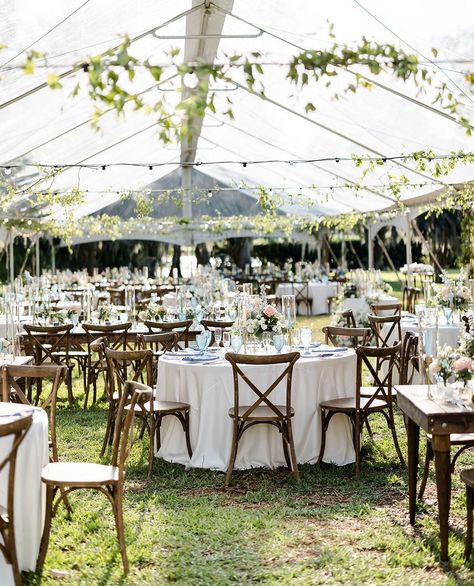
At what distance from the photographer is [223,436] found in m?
6.35

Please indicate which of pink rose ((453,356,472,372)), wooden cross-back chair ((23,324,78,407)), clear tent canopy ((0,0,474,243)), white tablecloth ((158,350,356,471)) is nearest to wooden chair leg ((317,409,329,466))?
white tablecloth ((158,350,356,471))

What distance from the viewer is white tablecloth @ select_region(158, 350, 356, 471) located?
634 cm

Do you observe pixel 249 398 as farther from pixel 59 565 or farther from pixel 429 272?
pixel 429 272

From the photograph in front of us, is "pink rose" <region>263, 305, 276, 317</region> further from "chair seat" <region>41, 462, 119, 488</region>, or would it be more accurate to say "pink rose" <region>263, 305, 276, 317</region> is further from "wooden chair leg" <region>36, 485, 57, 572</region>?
"wooden chair leg" <region>36, 485, 57, 572</region>

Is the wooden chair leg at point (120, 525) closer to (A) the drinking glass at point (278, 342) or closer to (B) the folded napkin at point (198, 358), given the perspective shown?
(B) the folded napkin at point (198, 358)

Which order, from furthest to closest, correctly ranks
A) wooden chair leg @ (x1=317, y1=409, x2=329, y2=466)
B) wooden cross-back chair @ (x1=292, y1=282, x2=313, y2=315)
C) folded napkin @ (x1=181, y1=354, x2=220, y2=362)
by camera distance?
1. wooden cross-back chair @ (x1=292, y1=282, x2=313, y2=315)
2. folded napkin @ (x1=181, y1=354, x2=220, y2=362)
3. wooden chair leg @ (x1=317, y1=409, x2=329, y2=466)

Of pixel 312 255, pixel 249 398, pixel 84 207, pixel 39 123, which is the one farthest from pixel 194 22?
pixel 312 255

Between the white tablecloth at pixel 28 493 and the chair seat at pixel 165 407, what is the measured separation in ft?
6.00

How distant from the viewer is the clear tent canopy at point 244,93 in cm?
613

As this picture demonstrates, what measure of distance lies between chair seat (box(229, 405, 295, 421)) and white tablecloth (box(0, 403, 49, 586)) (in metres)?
1.99

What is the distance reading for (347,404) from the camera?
6.31 m

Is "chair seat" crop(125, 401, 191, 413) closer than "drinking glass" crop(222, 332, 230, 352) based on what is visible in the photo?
Yes

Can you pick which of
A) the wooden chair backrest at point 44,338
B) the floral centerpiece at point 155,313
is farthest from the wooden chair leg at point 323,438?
the floral centerpiece at point 155,313

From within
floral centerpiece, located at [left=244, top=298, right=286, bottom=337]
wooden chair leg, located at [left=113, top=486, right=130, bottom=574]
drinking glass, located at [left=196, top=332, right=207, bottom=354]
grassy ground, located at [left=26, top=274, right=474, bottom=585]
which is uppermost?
floral centerpiece, located at [left=244, top=298, right=286, bottom=337]
